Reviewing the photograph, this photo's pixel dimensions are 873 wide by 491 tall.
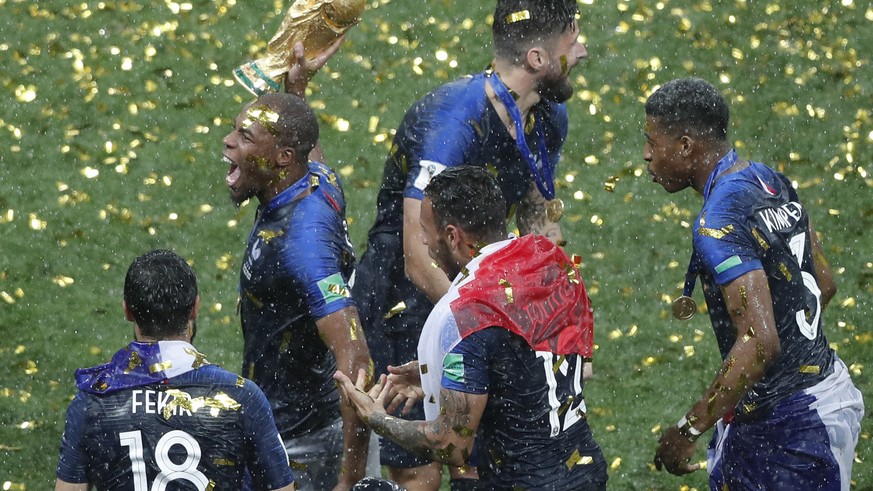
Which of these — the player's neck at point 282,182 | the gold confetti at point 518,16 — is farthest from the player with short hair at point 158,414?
the gold confetti at point 518,16

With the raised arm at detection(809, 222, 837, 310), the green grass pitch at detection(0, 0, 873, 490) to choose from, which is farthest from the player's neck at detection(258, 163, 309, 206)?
the green grass pitch at detection(0, 0, 873, 490)

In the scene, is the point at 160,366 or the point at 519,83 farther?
the point at 519,83

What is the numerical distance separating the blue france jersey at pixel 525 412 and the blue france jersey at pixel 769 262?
0.90 m

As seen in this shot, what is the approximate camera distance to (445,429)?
5.34m

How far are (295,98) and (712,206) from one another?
1.99m

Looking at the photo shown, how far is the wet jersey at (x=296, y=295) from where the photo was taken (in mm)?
6094

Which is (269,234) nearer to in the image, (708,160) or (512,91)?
(512,91)

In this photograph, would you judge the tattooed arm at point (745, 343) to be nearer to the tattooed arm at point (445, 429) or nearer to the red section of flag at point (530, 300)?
the red section of flag at point (530, 300)

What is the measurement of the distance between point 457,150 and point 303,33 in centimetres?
107

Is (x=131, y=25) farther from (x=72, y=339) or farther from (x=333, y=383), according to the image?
(x=333, y=383)

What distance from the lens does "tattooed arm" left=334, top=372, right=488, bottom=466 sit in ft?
17.4

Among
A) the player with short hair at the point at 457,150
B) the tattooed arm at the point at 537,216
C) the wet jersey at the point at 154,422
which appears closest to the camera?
the wet jersey at the point at 154,422

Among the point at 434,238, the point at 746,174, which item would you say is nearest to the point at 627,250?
the point at 746,174

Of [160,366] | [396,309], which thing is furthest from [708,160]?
[160,366]
